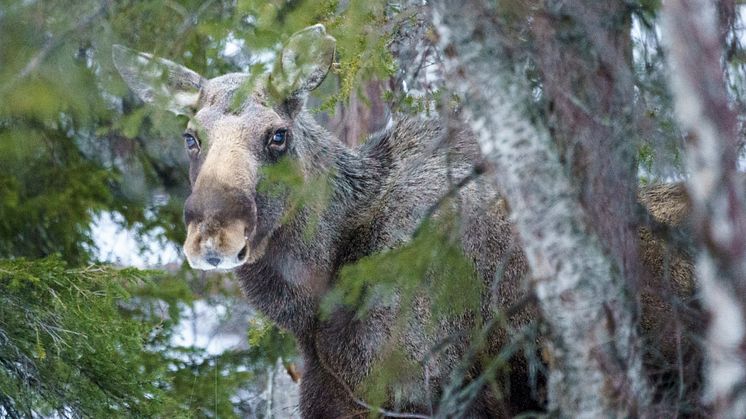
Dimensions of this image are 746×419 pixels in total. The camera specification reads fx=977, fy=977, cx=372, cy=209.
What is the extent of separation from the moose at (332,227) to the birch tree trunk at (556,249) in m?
1.69

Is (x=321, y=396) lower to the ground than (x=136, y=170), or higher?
higher

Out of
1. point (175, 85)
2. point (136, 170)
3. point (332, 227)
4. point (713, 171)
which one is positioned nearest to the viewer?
point (713, 171)

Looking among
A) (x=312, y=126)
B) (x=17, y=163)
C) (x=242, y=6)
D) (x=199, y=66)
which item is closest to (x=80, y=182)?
(x=17, y=163)

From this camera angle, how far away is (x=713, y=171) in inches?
125

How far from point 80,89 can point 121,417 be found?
9.11 feet

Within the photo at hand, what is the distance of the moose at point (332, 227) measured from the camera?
5.91 meters

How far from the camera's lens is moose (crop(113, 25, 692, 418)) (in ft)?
19.4

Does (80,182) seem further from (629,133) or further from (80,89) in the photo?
(629,133)

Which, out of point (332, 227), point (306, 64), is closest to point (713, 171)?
point (306, 64)

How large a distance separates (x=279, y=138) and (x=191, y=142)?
59cm

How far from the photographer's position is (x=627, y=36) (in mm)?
4246

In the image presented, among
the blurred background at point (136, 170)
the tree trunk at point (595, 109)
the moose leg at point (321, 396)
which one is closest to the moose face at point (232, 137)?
the blurred background at point (136, 170)

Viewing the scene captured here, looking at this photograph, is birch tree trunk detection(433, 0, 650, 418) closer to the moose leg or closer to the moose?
the moose

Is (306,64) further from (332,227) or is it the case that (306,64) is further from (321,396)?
(321,396)
